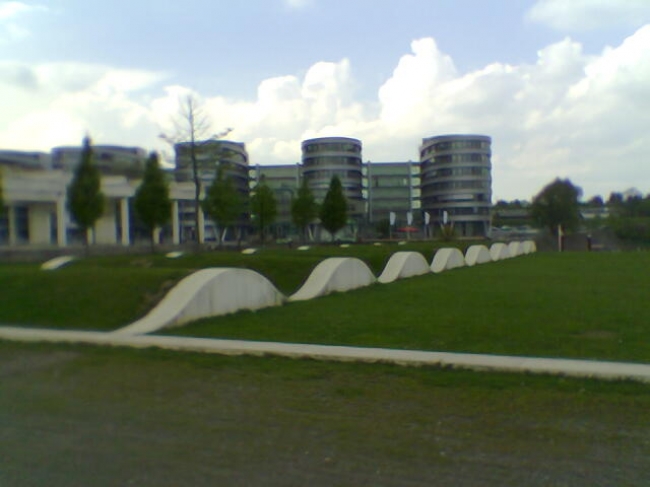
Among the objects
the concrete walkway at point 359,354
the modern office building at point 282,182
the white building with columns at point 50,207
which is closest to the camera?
the concrete walkway at point 359,354

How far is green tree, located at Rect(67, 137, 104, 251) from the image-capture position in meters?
28.9

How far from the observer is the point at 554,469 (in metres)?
4.84

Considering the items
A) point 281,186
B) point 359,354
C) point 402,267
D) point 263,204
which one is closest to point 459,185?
point 281,186

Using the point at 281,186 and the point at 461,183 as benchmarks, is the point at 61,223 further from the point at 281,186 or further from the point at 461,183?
the point at 461,183

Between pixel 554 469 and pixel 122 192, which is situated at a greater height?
pixel 122 192

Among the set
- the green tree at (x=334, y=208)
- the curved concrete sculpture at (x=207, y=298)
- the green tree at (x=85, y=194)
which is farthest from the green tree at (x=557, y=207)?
the curved concrete sculpture at (x=207, y=298)

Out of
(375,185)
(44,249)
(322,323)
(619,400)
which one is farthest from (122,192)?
(375,185)

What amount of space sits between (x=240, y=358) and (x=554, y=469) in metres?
5.02

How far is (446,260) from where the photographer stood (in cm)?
3134

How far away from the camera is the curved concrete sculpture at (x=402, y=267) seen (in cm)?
2400

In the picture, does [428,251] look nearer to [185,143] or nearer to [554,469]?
[185,143]

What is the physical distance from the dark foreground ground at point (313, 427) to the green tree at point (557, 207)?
76.9 m

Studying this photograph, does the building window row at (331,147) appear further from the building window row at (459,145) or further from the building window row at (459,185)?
the building window row at (459,145)

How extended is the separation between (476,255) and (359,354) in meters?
30.6
